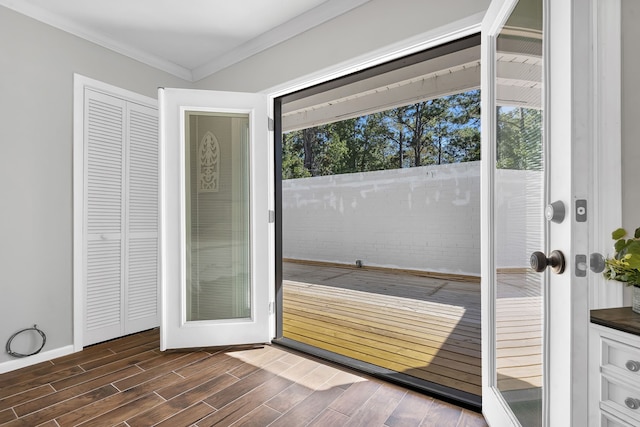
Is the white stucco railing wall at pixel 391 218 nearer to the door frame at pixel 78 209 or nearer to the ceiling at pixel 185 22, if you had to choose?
the ceiling at pixel 185 22

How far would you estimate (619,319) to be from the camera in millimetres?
896

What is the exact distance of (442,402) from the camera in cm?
174

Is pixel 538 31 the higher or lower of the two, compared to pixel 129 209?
higher

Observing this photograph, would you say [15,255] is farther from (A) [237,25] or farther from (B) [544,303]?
(B) [544,303]

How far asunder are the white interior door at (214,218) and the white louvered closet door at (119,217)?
0.59m

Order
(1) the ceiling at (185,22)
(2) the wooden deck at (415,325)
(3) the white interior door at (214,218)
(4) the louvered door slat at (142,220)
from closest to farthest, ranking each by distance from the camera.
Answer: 1. (2) the wooden deck at (415,325)
2. (1) the ceiling at (185,22)
3. (3) the white interior door at (214,218)
4. (4) the louvered door slat at (142,220)

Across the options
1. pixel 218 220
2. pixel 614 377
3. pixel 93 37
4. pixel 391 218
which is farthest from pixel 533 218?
pixel 391 218

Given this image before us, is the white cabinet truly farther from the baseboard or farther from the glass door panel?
the baseboard

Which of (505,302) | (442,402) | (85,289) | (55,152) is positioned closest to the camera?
(505,302)

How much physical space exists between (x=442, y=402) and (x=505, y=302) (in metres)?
0.76

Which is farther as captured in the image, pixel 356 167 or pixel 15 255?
pixel 356 167

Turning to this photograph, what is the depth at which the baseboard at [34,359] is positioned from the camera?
6.76 feet

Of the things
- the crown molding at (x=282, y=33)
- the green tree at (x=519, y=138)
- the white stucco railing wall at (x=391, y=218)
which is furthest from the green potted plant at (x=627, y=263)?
the white stucco railing wall at (x=391, y=218)

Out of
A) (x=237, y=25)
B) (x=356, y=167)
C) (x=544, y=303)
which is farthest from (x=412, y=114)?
(x=544, y=303)
